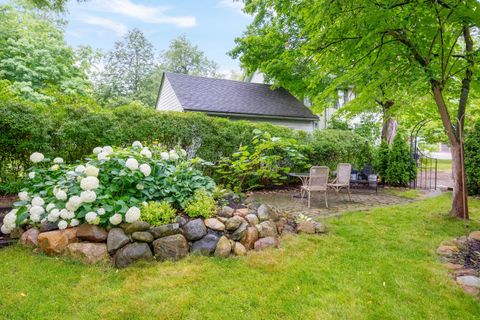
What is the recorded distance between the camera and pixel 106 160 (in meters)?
3.69

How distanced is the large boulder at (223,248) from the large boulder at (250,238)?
220 millimetres

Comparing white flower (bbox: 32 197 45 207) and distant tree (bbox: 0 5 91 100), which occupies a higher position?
distant tree (bbox: 0 5 91 100)

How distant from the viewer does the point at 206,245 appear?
3.39 m

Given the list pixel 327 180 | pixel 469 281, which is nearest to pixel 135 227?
pixel 469 281

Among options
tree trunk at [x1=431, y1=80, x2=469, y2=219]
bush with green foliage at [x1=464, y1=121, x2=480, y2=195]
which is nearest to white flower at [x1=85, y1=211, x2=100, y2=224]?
tree trunk at [x1=431, y1=80, x2=469, y2=219]

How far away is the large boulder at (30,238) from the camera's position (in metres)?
3.35

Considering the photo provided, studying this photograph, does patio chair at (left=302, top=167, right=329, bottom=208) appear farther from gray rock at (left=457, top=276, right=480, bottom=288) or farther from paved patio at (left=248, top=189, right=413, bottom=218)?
gray rock at (left=457, top=276, right=480, bottom=288)

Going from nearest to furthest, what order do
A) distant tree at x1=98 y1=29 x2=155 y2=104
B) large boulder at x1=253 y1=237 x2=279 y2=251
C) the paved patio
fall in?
large boulder at x1=253 y1=237 x2=279 y2=251, the paved patio, distant tree at x1=98 y1=29 x2=155 y2=104

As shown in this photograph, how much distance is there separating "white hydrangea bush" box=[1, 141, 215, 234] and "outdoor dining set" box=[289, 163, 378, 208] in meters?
2.64

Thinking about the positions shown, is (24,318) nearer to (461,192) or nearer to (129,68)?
(461,192)

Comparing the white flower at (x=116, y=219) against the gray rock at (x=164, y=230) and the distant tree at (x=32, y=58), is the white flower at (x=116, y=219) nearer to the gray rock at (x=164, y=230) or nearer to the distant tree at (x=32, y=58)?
the gray rock at (x=164, y=230)

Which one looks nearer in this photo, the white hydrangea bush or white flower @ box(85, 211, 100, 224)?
white flower @ box(85, 211, 100, 224)

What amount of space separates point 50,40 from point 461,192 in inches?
784

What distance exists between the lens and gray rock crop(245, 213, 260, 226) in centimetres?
379
